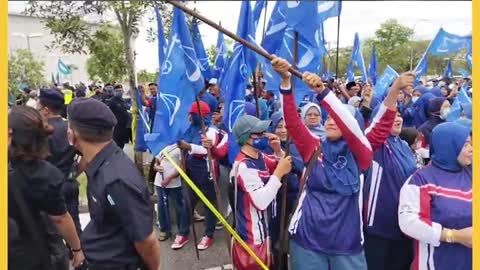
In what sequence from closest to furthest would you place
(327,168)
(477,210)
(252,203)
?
1. (477,210)
2. (327,168)
3. (252,203)

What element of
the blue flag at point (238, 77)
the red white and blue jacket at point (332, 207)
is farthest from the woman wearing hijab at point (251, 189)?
the blue flag at point (238, 77)

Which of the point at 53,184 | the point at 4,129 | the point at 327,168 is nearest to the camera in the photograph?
the point at 4,129

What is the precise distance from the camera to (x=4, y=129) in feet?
6.15

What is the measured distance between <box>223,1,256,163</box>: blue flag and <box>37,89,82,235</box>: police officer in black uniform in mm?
1249

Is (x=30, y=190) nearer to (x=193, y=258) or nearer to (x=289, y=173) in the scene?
(x=289, y=173)

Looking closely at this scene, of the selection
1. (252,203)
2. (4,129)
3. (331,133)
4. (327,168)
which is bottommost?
(252,203)

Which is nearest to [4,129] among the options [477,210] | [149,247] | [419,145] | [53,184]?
[53,184]

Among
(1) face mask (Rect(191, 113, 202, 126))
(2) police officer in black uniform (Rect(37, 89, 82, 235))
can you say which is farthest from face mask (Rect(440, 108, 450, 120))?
(2) police officer in black uniform (Rect(37, 89, 82, 235))

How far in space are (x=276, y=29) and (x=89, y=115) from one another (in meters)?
1.86

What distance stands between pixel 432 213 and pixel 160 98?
230cm

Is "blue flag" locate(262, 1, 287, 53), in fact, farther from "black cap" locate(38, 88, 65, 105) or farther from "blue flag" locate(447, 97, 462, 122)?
"blue flag" locate(447, 97, 462, 122)

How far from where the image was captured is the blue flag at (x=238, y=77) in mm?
3988

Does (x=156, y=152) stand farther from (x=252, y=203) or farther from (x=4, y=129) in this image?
(x=4, y=129)

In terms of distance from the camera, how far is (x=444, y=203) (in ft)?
8.28
